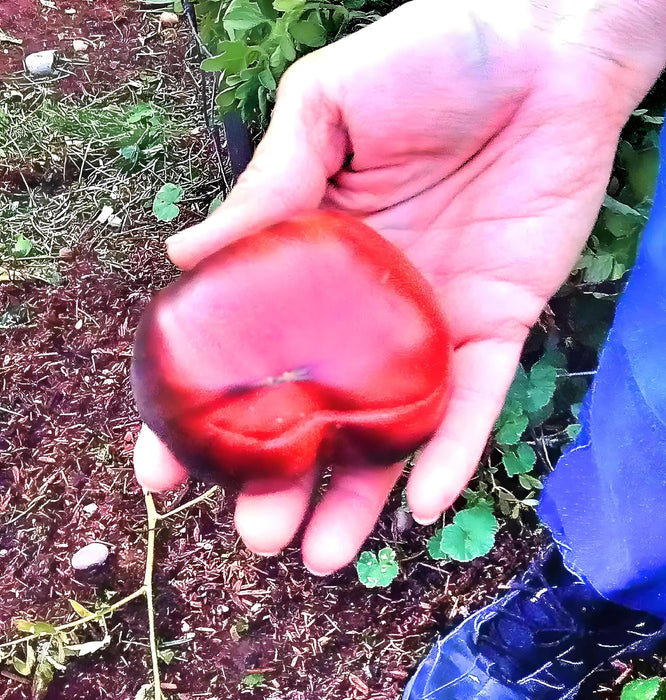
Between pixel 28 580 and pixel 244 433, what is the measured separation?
100 cm

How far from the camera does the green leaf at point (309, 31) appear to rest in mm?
1402

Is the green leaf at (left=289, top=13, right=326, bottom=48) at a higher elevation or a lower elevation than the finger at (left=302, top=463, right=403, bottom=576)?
higher

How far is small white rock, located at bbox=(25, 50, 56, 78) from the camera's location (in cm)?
256

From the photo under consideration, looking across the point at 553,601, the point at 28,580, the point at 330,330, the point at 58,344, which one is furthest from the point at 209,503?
the point at 330,330

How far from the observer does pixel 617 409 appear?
123 centimetres

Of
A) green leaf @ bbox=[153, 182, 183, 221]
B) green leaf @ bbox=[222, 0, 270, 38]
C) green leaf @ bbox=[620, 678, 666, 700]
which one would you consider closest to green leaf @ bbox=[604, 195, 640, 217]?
green leaf @ bbox=[222, 0, 270, 38]

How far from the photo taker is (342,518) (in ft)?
3.91

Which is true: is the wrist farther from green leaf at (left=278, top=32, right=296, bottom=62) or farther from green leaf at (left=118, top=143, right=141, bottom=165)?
green leaf at (left=118, top=143, right=141, bottom=165)

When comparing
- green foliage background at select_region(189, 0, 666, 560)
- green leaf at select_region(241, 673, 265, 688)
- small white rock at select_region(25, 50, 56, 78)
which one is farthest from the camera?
small white rock at select_region(25, 50, 56, 78)

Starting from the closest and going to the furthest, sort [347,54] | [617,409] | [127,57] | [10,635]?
1. [617,409]
2. [347,54]
3. [10,635]
4. [127,57]

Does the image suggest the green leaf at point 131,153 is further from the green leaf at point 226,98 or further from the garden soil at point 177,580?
the green leaf at point 226,98

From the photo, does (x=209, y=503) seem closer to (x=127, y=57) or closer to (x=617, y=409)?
(x=617, y=409)

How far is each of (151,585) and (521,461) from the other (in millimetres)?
816

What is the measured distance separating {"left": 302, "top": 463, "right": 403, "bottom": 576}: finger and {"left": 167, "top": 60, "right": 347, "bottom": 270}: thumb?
389 millimetres
